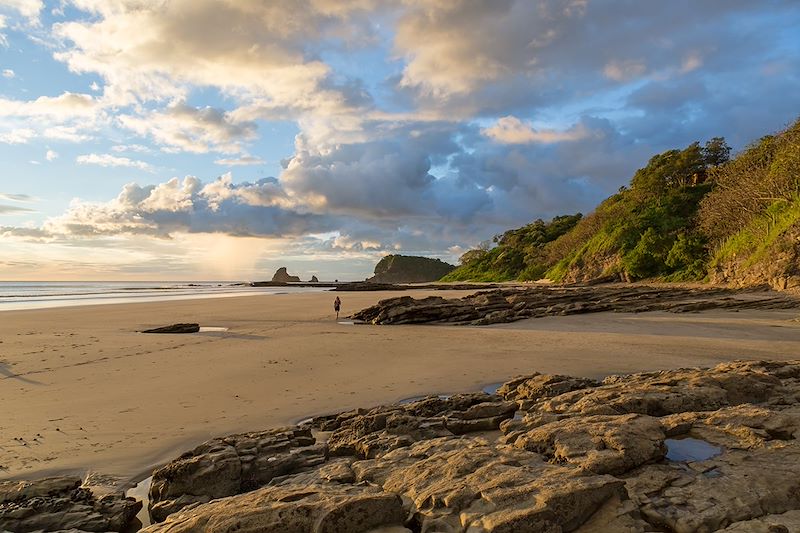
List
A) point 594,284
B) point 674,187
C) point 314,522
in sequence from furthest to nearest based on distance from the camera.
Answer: point 674,187 → point 594,284 → point 314,522

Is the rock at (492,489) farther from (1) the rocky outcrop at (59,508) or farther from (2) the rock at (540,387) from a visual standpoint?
(2) the rock at (540,387)

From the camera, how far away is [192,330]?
2016 centimetres

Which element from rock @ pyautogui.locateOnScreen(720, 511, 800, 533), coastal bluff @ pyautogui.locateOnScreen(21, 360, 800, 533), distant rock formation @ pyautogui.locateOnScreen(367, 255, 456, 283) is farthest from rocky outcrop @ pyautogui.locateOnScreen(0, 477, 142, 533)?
distant rock formation @ pyautogui.locateOnScreen(367, 255, 456, 283)

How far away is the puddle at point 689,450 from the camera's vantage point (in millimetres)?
5090

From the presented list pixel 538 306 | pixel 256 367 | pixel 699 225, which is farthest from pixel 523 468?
pixel 699 225

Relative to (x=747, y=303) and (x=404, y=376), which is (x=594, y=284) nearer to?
(x=747, y=303)

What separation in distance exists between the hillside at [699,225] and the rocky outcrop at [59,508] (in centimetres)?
3506

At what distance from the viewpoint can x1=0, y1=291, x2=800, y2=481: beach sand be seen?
7137mm

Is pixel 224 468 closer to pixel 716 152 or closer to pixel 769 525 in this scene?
pixel 769 525

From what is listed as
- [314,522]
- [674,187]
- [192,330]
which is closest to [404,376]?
[314,522]

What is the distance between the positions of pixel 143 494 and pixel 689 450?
6.55m

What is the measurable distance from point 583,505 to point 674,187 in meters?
71.3

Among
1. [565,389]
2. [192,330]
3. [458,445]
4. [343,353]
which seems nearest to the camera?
[458,445]

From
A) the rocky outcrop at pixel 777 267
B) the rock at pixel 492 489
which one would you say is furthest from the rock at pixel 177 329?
the rocky outcrop at pixel 777 267
